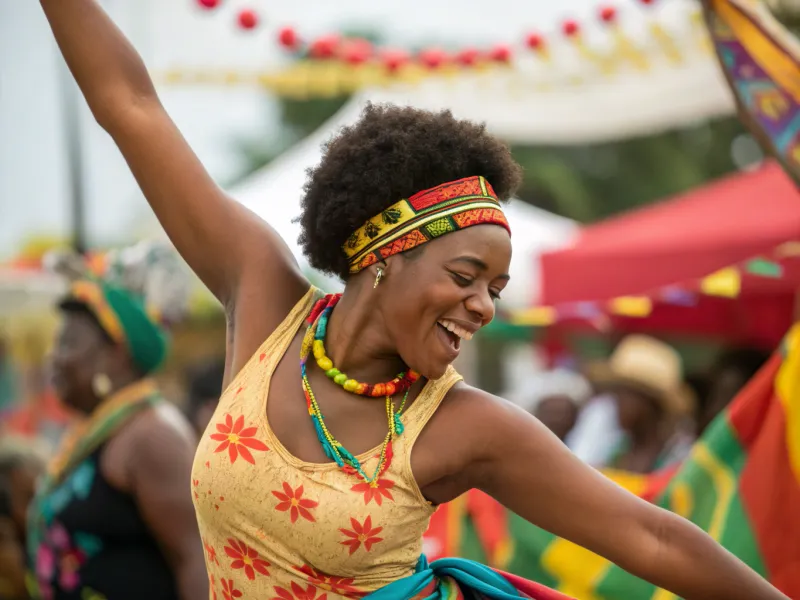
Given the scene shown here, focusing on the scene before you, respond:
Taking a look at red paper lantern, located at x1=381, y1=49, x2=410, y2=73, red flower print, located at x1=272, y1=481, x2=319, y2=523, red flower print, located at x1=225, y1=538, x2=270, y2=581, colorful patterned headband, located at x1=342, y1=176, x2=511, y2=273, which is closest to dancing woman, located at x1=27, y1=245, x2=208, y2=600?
red flower print, located at x1=225, y1=538, x2=270, y2=581

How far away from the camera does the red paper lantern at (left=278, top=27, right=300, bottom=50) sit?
17.1 feet

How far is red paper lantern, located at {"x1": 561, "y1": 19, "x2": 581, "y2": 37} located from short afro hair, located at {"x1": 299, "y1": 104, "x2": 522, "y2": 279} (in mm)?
2793

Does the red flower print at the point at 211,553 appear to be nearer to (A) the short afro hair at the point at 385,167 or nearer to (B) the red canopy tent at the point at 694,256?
(A) the short afro hair at the point at 385,167

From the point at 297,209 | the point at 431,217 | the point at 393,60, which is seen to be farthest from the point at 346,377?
the point at 297,209

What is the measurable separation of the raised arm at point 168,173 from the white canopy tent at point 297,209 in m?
6.01

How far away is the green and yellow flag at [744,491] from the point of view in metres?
3.27

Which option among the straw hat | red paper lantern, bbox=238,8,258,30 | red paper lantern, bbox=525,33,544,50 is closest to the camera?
red paper lantern, bbox=238,8,258,30

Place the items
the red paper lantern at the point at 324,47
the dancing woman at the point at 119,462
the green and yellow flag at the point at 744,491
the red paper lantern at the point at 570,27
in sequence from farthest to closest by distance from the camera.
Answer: the red paper lantern at the point at 324,47, the red paper lantern at the point at 570,27, the dancing woman at the point at 119,462, the green and yellow flag at the point at 744,491

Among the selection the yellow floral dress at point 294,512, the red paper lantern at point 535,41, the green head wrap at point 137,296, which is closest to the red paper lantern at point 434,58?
the red paper lantern at point 535,41

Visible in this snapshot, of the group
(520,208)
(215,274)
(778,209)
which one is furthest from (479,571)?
(520,208)

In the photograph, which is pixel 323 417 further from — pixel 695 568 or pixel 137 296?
pixel 137 296

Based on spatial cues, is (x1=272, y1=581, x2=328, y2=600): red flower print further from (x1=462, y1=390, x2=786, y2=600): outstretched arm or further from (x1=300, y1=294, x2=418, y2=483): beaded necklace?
(x1=462, y1=390, x2=786, y2=600): outstretched arm

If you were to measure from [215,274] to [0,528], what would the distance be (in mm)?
3285

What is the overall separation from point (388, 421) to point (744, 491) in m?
1.71
